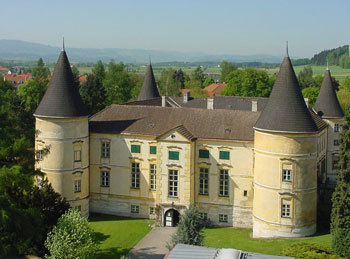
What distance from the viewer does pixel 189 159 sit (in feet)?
134

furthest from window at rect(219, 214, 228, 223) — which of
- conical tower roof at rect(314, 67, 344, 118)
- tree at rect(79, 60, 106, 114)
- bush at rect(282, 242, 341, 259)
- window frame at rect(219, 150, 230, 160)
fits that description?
tree at rect(79, 60, 106, 114)

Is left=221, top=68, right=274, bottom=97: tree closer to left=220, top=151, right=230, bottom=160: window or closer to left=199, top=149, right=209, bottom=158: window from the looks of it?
left=199, top=149, right=209, bottom=158: window

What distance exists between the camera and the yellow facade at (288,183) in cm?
3681

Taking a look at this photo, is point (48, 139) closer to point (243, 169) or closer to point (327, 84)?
point (243, 169)

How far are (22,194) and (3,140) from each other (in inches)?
266

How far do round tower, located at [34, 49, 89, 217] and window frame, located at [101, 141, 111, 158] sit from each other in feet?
6.03

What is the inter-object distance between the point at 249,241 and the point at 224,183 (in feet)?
19.6

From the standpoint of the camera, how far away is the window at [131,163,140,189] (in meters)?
43.4

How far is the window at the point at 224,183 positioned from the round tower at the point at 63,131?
11855 millimetres

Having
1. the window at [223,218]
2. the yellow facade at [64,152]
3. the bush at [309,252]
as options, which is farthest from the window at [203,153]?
the bush at [309,252]

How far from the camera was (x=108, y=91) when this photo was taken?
301ft

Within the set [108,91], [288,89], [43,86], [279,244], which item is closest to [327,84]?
[288,89]

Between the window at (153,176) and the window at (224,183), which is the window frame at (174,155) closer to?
the window at (153,176)

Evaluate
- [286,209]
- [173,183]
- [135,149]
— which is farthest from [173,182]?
[286,209]
